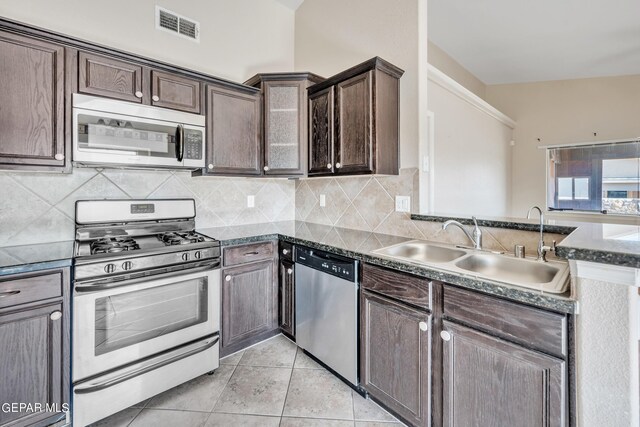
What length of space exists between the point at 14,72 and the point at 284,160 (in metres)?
1.69

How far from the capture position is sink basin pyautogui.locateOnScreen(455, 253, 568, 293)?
4.44 feet

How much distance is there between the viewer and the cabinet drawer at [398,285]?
1415 mm

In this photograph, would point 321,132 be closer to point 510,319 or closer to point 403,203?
point 403,203

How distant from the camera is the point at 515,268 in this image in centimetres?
155

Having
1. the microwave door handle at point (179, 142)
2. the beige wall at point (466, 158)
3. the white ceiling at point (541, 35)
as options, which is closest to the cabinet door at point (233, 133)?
the microwave door handle at point (179, 142)

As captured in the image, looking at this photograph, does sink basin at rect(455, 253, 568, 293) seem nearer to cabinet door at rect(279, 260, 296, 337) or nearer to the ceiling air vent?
cabinet door at rect(279, 260, 296, 337)

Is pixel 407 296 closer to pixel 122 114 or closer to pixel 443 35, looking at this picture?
pixel 122 114

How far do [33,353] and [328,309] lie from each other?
1581 millimetres

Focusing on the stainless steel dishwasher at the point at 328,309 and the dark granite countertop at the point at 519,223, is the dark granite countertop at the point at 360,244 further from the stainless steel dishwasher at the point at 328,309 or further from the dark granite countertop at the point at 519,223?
the dark granite countertop at the point at 519,223

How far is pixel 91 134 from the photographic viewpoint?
1727 millimetres

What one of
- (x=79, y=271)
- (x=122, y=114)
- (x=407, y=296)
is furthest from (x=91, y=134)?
(x=407, y=296)

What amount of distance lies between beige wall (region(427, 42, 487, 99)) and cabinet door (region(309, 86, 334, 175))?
2.25 m

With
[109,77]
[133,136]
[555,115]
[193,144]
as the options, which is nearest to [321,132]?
[193,144]

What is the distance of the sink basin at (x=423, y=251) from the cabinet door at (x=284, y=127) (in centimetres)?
112
